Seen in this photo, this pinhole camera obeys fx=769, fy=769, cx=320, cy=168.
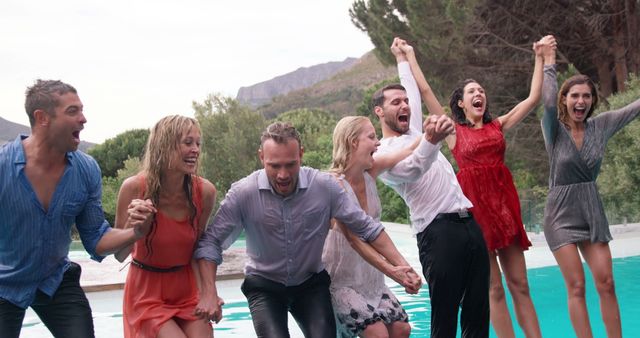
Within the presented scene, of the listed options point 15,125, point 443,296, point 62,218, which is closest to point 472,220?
point 443,296

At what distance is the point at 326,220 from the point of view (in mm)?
4340

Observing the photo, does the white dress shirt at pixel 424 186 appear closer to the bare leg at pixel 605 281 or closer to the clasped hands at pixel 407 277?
the clasped hands at pixel 407 277

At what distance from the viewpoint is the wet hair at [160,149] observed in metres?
4.11

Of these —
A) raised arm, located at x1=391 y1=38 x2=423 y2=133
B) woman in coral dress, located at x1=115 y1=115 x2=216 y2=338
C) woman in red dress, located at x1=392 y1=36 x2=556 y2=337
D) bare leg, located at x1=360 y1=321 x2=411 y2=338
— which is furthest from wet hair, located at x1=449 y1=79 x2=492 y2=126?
woman in coral dress, located at x1=115 y1=115 x2=216 y2=338

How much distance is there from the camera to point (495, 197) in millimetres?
5219

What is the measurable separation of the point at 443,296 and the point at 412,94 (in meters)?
1.45

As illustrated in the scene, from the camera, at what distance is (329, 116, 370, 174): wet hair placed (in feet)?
15.2

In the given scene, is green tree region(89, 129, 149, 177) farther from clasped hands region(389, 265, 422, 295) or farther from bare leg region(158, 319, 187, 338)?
clasped hands region(389, 265, 422, 295)

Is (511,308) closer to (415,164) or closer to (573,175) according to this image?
(573,175)

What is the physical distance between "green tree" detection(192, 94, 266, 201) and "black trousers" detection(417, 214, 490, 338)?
28.4 meters

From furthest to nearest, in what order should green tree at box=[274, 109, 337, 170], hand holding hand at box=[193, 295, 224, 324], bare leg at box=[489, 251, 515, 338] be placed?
green tree at box=[274, 109, 337, 170]
bare leg at box=[489, 251, 515, 338]
hand holding hand at box=[193, 295, 224, 324]

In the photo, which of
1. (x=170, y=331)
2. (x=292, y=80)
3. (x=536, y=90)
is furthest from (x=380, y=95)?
(x=292, y=80)

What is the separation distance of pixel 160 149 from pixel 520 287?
260cm

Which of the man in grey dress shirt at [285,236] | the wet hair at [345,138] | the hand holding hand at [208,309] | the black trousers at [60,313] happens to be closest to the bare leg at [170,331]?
the hand holding hand at [208,309]
